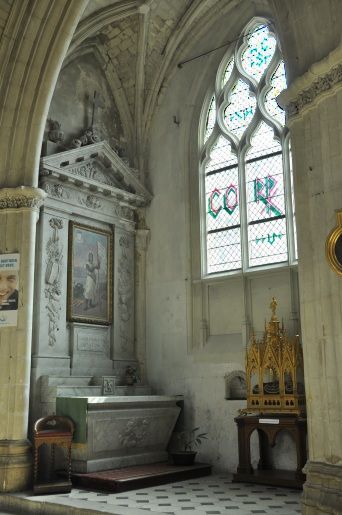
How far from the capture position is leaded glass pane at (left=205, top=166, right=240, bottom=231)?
1220 centimetres

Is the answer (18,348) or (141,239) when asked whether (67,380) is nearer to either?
(18,348)

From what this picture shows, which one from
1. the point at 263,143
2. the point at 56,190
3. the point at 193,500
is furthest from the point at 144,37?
the point at 193,500

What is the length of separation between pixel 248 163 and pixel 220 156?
2.52ft

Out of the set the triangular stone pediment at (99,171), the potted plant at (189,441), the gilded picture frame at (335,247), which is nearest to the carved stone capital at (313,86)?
the gilded picture frame at (335,247)

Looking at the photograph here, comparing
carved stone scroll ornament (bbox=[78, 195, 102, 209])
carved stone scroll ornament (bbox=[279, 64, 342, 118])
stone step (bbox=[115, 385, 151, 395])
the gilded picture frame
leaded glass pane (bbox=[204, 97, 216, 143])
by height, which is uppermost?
leaded glass pane (bbox=[204, 97, 216, 143])

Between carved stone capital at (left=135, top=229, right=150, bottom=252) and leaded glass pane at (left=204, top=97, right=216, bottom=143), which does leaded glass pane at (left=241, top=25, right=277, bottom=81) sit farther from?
carved stone capital at (left=135, top=229, right=150, bottom=252)

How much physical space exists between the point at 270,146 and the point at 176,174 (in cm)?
223

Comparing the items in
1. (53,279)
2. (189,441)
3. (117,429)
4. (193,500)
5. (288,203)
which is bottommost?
(193,500)

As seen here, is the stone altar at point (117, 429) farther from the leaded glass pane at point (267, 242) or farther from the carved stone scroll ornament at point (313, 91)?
the carved stone scroll ornament at point (313, 91)

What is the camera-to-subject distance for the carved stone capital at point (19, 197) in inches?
406

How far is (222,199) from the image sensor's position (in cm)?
1243

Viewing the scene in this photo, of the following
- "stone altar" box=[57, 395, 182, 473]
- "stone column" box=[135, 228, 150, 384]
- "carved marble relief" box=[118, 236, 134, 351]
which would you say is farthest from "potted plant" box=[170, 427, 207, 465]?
"carved marble relief" box=[118, 236, 134, 351]

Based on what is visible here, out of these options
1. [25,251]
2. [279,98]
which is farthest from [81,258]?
[279,98]

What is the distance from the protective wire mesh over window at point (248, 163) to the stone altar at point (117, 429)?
310cm
